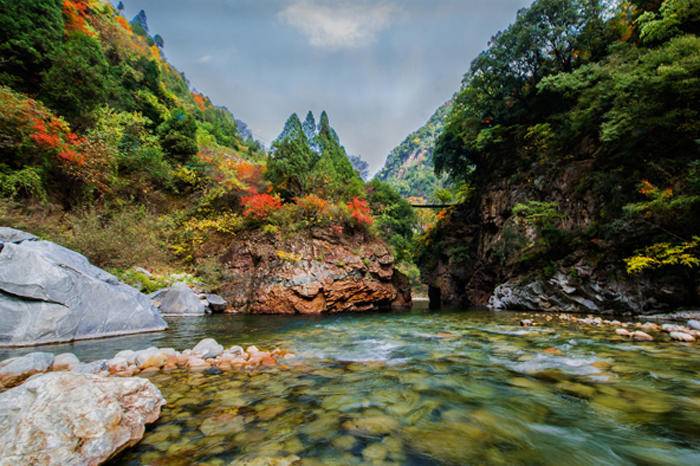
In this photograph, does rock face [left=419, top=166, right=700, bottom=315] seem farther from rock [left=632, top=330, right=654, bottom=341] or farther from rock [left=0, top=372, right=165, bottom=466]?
rock [left=0, top=372, right=165, bottom=466]

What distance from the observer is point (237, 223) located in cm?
1460

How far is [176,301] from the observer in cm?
979

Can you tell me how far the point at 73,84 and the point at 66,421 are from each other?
15.9 meters

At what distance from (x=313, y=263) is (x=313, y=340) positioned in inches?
277

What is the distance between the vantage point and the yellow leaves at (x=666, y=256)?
6543mm

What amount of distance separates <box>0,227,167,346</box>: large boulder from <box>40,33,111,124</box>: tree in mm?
9696

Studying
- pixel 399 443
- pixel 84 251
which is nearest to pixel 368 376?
pixel 399 443

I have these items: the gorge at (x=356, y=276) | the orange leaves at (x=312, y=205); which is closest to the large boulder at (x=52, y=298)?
the gorge at (x=356, y=276)

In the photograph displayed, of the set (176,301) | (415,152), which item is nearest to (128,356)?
(176,301)

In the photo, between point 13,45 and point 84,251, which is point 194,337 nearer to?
point 84,251

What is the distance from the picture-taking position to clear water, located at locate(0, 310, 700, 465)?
6.14 ft

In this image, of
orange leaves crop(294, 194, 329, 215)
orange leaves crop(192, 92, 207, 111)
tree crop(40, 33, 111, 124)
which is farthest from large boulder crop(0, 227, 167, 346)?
orange leaves crop(192, 92, 207, 111)

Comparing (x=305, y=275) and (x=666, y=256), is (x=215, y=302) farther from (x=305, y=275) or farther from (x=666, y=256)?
(x=666, y=256)

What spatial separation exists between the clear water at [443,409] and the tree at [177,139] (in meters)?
15.8
